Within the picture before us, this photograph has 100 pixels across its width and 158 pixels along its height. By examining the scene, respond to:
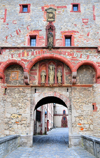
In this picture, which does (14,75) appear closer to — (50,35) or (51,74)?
(51,74)

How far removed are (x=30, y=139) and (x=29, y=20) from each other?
8421 mm

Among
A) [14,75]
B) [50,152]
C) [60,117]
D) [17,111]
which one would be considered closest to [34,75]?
[14,75]

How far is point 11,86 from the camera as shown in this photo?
10891mm

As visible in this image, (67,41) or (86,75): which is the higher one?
(67,41)

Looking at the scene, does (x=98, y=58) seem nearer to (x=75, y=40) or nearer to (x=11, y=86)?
(x=75, y=40)

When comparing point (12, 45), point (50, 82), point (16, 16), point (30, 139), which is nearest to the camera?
point (30, 139)

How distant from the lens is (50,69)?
11.1m

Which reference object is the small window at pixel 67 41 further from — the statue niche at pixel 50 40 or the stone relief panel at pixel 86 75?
the stone relief panel at pixel 86 75

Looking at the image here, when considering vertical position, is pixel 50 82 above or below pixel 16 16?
below

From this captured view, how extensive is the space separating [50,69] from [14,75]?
2420 millimetres

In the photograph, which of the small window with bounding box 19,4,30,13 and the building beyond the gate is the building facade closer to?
the building beyond the gate

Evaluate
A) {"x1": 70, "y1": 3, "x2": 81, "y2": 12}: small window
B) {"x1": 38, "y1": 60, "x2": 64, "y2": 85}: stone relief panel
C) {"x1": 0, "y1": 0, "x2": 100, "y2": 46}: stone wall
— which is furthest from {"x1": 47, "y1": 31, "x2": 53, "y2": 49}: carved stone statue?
{"x1": 70, "y1": 3, "x2": 81, "y2": 12}: small window

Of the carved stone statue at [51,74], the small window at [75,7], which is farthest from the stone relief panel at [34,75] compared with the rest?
the small window at [75,7]

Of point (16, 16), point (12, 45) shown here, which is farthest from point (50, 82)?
point (16, 16)
